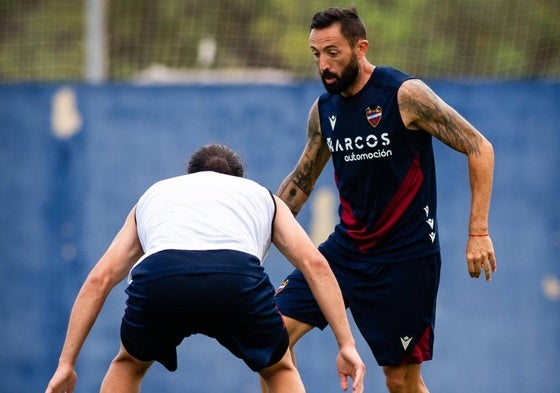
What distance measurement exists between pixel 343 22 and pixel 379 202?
976 mm

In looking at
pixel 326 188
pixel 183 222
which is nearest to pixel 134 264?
pixel 183 222

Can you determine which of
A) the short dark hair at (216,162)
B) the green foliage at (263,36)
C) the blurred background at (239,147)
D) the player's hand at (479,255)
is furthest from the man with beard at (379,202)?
the green foliage at (263,36)

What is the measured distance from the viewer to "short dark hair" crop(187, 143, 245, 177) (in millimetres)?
5457

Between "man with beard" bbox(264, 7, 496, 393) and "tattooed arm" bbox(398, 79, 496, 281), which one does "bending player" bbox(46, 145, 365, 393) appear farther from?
"tattooed arm" bbox(398, 79, 496, 281)

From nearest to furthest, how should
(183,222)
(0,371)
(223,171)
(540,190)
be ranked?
(183,222) → (223,171) → (540,190) → (0,371)

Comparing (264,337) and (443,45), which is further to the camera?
(443,45)

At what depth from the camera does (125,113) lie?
9141 millimetres

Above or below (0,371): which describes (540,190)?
above

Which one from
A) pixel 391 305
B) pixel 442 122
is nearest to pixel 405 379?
pixel 391 305

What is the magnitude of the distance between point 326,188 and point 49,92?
7.81ft

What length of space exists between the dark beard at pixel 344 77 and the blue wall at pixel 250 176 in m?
2.87

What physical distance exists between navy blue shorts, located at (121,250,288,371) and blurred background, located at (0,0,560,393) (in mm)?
3673

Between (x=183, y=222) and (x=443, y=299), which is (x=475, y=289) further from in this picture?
(x=183, y=222)

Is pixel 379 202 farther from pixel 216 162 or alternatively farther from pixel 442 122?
pixel 216 162
